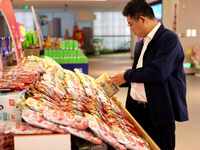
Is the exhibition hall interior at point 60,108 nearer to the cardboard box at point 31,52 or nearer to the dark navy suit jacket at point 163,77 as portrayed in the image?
the cardboard box at point 31,52

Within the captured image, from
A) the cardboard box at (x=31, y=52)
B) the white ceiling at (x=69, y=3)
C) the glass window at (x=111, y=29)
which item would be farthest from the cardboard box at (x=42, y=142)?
the glass window at (x=111, y=29)

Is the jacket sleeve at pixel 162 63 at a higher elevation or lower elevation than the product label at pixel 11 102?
higher

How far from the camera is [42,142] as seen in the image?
4.31 ft

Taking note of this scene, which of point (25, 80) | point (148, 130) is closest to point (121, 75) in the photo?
point (148, 130)

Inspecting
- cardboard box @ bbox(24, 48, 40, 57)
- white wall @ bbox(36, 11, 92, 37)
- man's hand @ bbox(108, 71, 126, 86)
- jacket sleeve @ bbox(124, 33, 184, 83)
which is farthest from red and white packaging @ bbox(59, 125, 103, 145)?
white wall @ bbox(36, 11, 92, 37)

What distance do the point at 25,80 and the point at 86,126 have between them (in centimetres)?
64

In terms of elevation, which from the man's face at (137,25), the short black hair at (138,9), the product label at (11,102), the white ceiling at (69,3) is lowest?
the product label at (11,102)

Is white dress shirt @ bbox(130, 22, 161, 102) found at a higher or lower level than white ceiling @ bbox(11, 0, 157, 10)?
lower

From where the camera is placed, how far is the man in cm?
186

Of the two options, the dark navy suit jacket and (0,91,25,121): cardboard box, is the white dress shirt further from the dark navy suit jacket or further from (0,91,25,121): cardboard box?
(0,91,25,121): cardboard box

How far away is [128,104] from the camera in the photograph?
2.38 metres

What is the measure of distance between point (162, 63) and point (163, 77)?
104 mm

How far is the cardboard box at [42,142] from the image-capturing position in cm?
130

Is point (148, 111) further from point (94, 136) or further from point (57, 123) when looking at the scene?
point (57, 123)
